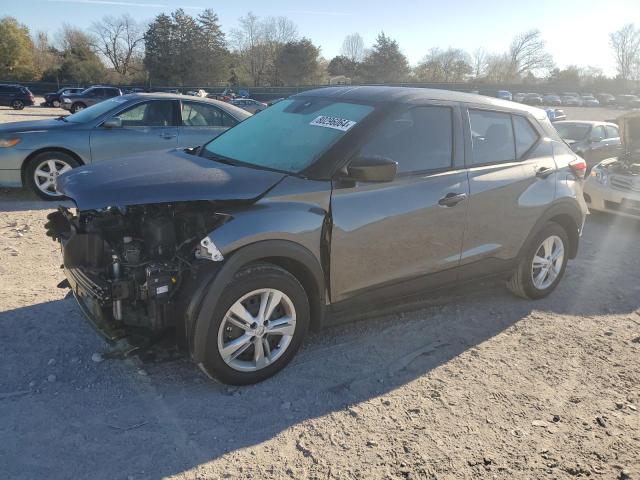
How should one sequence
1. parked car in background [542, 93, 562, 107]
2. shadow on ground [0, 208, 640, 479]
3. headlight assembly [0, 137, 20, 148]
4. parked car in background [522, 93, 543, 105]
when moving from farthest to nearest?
parked car in background [542, 93, 562, 107]
parked car in background [522, 93, 543, 105]
headlight assembly [0, 137, 20, 148]
shadow on ground [0, 208, 640, 479]

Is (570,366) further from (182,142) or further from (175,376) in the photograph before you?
(182,142)

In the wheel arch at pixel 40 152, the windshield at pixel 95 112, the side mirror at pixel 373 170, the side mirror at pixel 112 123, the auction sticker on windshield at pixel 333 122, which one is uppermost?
the windshield at pixel 95 112

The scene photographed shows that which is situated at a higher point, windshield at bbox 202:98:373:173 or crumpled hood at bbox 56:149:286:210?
windshield at bbox 202:98:373:173

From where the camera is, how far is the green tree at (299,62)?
6800 centimetres

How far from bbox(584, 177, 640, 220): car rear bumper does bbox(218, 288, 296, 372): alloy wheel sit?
6611 millimetres

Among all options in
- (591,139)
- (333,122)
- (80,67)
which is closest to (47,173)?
(333,122)

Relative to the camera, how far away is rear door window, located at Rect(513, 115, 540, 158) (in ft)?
14.8

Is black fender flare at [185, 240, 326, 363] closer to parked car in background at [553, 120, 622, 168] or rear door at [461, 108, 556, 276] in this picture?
rear door at [461, 108, 556, 276]

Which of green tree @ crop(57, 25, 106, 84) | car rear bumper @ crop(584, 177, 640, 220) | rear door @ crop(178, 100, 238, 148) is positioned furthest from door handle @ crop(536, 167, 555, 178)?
green tree @ crop(57, 25, 106, 84)

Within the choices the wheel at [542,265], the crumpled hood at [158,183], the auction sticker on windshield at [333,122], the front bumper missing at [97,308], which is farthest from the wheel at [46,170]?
the wheel at [542,265]

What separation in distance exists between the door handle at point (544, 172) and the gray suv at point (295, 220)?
3cm

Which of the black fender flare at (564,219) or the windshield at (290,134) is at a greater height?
the windshield at (290,134)

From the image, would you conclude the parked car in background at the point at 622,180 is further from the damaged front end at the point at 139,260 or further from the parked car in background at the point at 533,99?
the parked car in background at the point at 533,99

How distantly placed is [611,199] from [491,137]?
191 inches
